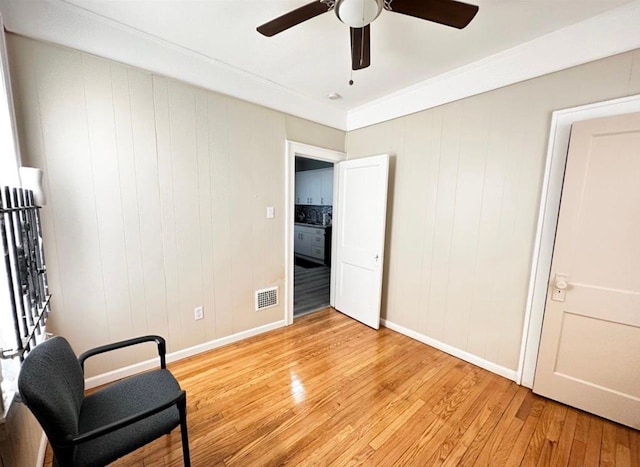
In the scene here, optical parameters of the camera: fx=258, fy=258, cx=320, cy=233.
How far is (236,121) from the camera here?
95.5 inches

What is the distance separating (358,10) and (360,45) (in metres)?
0.24

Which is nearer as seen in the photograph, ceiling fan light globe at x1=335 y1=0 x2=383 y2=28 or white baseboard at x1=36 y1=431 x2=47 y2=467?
ceiling fan light globe at x1=335 y1=0 x2=383 y2=28

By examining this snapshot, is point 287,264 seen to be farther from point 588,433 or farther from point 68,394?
point 588,433

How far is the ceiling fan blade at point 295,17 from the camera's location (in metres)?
1.29

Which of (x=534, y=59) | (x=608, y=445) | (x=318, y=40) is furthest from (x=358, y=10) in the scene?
(x=608, y=445)

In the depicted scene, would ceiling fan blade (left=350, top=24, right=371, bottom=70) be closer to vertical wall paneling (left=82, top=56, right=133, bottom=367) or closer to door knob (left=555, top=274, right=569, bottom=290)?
vertical wall paneling (left=82, top=56, right=133, bottom=367)

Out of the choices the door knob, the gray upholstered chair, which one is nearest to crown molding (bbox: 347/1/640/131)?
the door knob

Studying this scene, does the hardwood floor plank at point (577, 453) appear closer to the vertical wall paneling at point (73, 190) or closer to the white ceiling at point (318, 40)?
the white ceiling at point (318, 40)

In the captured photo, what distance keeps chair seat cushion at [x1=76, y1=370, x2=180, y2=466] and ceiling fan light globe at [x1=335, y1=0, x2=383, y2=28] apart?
1987 millimetres

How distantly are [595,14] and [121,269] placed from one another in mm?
3670

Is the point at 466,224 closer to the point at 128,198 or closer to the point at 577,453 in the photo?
the point at 577,453

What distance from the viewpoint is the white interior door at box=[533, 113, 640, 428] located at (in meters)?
1.61

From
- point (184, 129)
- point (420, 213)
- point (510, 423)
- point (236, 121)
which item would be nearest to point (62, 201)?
point (184, 129)

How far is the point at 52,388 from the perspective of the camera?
0.98 meters
